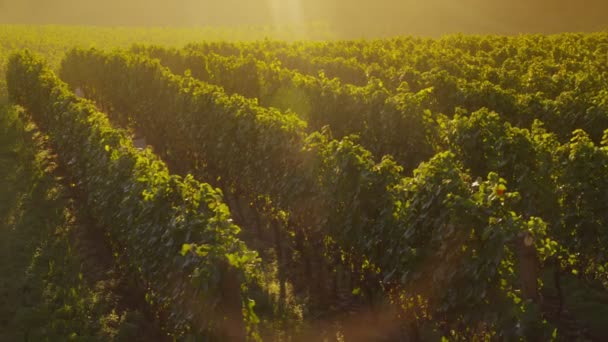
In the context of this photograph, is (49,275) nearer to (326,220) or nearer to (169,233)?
(169,233)

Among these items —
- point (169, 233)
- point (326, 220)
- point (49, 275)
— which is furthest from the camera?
point (49, 275)

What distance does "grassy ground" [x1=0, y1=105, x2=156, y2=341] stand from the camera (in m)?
9.14

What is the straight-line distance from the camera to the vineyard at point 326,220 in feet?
22.7

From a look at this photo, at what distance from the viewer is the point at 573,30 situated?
51.3 meters

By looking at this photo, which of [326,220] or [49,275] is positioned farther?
[49,275]

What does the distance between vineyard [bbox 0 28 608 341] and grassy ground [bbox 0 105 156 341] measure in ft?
0.15

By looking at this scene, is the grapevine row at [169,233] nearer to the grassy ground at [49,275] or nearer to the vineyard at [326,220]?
the vineyard at [326,220]

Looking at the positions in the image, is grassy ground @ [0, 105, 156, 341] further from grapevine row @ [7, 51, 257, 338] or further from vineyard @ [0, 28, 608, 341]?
grapevine row @ [7, 51, 257, 338]

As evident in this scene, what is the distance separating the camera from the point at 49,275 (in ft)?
34.9

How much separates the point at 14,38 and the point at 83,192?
40.3 meters

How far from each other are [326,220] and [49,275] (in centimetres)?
514


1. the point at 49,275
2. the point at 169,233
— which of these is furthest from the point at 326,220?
the point at 49,275

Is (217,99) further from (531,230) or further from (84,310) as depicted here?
(531,230)

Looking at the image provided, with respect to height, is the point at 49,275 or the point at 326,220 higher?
the point at 326,220
